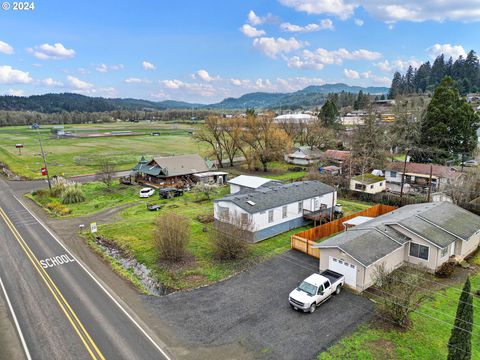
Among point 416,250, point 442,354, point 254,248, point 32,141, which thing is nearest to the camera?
point 442,354

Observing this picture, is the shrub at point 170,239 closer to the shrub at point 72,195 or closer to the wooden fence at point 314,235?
the wooden fence at point 314,235

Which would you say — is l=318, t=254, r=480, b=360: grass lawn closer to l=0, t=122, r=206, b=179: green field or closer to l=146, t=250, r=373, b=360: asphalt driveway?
l=146, t=250, r=373, b=360: asphalt driveway

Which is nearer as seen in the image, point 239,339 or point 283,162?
point 239,339

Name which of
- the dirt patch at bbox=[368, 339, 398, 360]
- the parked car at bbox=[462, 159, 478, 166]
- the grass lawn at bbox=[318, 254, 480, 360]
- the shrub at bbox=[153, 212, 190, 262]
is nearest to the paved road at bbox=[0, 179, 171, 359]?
the shrub at bbox=[153, 212, 190, 262]

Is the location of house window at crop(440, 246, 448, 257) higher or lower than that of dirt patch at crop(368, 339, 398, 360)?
higher

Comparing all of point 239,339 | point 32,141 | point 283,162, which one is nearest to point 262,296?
point 239,339

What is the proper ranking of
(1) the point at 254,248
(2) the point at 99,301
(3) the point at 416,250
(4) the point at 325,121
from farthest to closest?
(4) the point at 325,121
(1) the point at 254,248
(3) the point at 416,250
(2) the point at 99,301

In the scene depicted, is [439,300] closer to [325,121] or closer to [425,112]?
[425,112]

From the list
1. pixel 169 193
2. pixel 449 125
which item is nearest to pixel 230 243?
pixel 169 193
